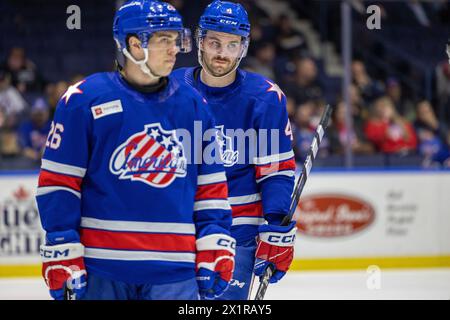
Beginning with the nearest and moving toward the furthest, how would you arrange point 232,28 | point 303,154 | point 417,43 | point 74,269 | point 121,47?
1. point 74,269
2. point 121,47
3. point 232,28
4. point 303,154
5. point 417,43

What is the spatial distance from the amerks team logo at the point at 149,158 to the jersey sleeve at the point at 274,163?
0.70 metres

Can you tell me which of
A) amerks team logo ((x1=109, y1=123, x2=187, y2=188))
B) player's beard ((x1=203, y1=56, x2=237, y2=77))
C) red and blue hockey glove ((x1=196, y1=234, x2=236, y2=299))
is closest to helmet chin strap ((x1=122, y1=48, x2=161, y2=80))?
amerks team logo ((x1=109, y1=123, x2=187, y2=188))

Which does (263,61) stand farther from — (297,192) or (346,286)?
(297,192)

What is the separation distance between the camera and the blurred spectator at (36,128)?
5.36 meters

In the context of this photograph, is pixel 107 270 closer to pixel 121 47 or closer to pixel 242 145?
pixel 121 47

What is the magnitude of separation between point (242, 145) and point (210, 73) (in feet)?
0.83

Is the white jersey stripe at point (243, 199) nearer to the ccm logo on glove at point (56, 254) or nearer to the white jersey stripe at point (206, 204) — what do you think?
the white jersey stripe at point (206, 204)

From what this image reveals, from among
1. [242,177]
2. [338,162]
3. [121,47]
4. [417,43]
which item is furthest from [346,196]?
[121,47]

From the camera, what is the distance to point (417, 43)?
6113 millimetres

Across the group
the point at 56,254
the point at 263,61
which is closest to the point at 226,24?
the point at 56,254

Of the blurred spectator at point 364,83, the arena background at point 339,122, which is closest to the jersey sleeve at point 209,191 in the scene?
the arena background at point 339,122

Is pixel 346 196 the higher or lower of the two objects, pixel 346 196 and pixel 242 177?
the lower

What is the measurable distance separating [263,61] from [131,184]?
3.96 metres

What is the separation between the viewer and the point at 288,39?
6.23 m
